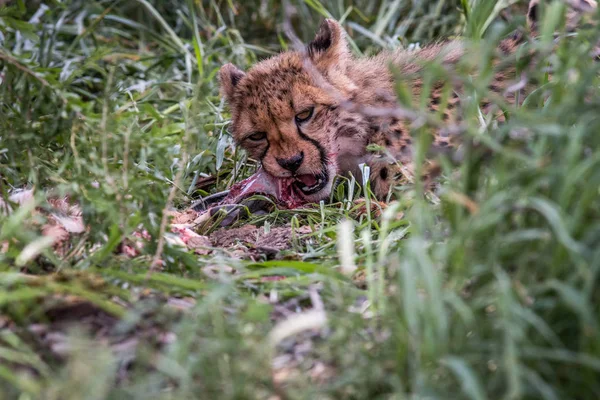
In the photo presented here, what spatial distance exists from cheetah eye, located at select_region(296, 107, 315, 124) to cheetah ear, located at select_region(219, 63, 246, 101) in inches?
17.8

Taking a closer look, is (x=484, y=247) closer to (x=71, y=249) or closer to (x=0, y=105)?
(x=71, y=249)

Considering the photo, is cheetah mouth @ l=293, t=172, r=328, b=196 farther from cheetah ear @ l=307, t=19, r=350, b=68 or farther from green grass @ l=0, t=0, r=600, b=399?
green grass @ l=0, t=0, r=600, b=399

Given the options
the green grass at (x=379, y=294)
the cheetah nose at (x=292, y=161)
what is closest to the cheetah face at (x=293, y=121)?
the cheetah nose at (x=292, y=161)

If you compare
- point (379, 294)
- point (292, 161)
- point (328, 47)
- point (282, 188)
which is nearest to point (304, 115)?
point (292, 161)

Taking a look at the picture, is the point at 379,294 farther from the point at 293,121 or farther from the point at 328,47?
the point at 328,47

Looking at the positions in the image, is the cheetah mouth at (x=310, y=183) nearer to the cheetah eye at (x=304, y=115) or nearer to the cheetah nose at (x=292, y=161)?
the cheetah nose at (x=292, y=161)

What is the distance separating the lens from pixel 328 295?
2.09 m

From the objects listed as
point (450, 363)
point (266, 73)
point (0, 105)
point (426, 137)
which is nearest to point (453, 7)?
point (266, 73)

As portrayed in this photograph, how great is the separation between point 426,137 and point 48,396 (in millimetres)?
941

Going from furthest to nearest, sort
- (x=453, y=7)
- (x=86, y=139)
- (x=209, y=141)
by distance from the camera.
Answer: 1. (x=453, y=7)
2. (x=209, y=141)
3. (x=86, y=139)

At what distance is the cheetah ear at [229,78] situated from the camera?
4.10m

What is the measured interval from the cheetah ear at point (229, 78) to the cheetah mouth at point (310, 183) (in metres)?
0.60

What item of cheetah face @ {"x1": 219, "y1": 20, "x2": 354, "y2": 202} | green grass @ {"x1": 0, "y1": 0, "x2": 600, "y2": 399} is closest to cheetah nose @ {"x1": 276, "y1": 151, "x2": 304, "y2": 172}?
cheetah face @ {"x1": 219, "y1": 20, "x2": 354, "y2": 202}

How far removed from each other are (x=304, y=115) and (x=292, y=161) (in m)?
0.24
